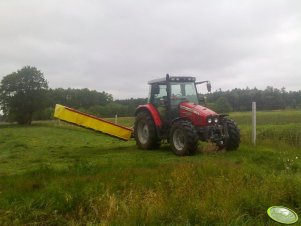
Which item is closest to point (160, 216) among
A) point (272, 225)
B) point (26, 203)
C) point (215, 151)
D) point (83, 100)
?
point (272, 225)

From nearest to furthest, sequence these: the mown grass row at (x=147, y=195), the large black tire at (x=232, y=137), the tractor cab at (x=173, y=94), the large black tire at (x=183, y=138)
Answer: the mown grass row at (x=147, y=195), the large black tire at (x=183, y=138), the large black tire at (x=232, y=137), the tractor cab at (x=173, y=94)

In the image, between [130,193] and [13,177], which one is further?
[13,177]

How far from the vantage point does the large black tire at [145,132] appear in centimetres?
1378

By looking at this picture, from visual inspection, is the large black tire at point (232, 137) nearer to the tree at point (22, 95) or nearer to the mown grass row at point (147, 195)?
the mown grass row at point (147, 195)

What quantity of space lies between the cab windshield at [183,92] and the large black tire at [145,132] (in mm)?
1207

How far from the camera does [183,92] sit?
1355 cm

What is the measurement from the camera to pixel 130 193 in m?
7.09

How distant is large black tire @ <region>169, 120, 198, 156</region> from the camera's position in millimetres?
11516

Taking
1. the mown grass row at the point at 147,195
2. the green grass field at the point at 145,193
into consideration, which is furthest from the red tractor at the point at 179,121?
the mown grass row at the point at 147,195

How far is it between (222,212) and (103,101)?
339 feet

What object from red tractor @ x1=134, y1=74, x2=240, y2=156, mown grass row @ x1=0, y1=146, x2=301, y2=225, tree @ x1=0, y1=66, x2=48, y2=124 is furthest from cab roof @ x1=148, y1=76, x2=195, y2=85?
tree @ x1=0, y1=66, x2=48, y2=124

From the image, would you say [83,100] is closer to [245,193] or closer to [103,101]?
[103,101]

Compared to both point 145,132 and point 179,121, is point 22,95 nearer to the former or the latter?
point 145,132

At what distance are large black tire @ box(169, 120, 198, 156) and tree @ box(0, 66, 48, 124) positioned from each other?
5288cm
